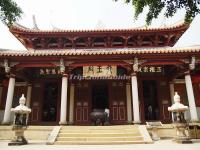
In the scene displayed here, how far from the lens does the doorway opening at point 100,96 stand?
14.3 m

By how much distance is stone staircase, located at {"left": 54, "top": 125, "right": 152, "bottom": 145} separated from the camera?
855cm

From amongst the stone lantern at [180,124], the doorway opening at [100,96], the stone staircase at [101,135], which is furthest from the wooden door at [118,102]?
the stone lantern at [180,124]

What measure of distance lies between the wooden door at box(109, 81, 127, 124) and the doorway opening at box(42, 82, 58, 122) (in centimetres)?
363

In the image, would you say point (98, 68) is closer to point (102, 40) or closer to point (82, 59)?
point (82, 59)

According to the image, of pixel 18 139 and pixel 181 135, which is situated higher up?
pixel 181 135

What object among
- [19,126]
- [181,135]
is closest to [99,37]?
[19,126]

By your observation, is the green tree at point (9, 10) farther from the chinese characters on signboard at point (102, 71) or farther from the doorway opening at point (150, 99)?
the doorway opening at point (150, 99)

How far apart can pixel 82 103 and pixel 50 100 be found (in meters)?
2.19

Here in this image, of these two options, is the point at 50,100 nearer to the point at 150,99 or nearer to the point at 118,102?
the point at 118,102

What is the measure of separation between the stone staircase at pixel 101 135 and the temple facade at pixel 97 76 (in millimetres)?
2832

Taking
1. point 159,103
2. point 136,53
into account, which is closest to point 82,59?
point 136,53

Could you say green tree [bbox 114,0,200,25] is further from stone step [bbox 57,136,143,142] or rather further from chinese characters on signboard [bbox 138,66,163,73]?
chinese characters on signboard [bbox 138,66,163,73]

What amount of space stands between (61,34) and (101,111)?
229 inches

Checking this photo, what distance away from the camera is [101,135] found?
9.27m
